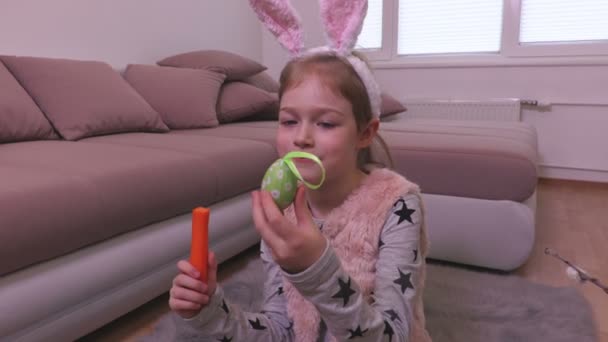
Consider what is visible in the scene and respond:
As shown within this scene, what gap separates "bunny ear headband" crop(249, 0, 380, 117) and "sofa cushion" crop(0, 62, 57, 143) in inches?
41.8

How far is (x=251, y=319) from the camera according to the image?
2.70 ft

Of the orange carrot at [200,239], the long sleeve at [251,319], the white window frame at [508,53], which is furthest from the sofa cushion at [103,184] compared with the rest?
the white window frame at [508,53]

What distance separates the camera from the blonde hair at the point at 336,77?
78cm

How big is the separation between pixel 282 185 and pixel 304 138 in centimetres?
17

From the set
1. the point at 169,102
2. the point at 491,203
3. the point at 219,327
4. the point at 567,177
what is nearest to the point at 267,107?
the point at 169,102

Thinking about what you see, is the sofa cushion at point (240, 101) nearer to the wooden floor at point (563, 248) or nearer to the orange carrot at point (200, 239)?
the wooden floor at point (563, 248)

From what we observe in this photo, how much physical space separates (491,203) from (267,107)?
4.35 ft

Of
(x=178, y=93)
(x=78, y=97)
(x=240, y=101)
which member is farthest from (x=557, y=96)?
(x=78, y=97)

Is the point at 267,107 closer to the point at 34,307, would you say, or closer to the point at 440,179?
the point at 440,179

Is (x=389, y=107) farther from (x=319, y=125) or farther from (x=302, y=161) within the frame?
(x=302, y=161)

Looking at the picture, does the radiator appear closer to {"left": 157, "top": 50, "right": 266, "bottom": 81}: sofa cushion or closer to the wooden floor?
the wooden floor

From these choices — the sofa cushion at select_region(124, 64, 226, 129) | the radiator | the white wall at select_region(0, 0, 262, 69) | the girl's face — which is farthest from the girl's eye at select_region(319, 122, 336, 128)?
the radiator

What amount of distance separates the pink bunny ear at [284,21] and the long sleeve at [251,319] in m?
0.40

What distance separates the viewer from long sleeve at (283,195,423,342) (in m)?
0.53
